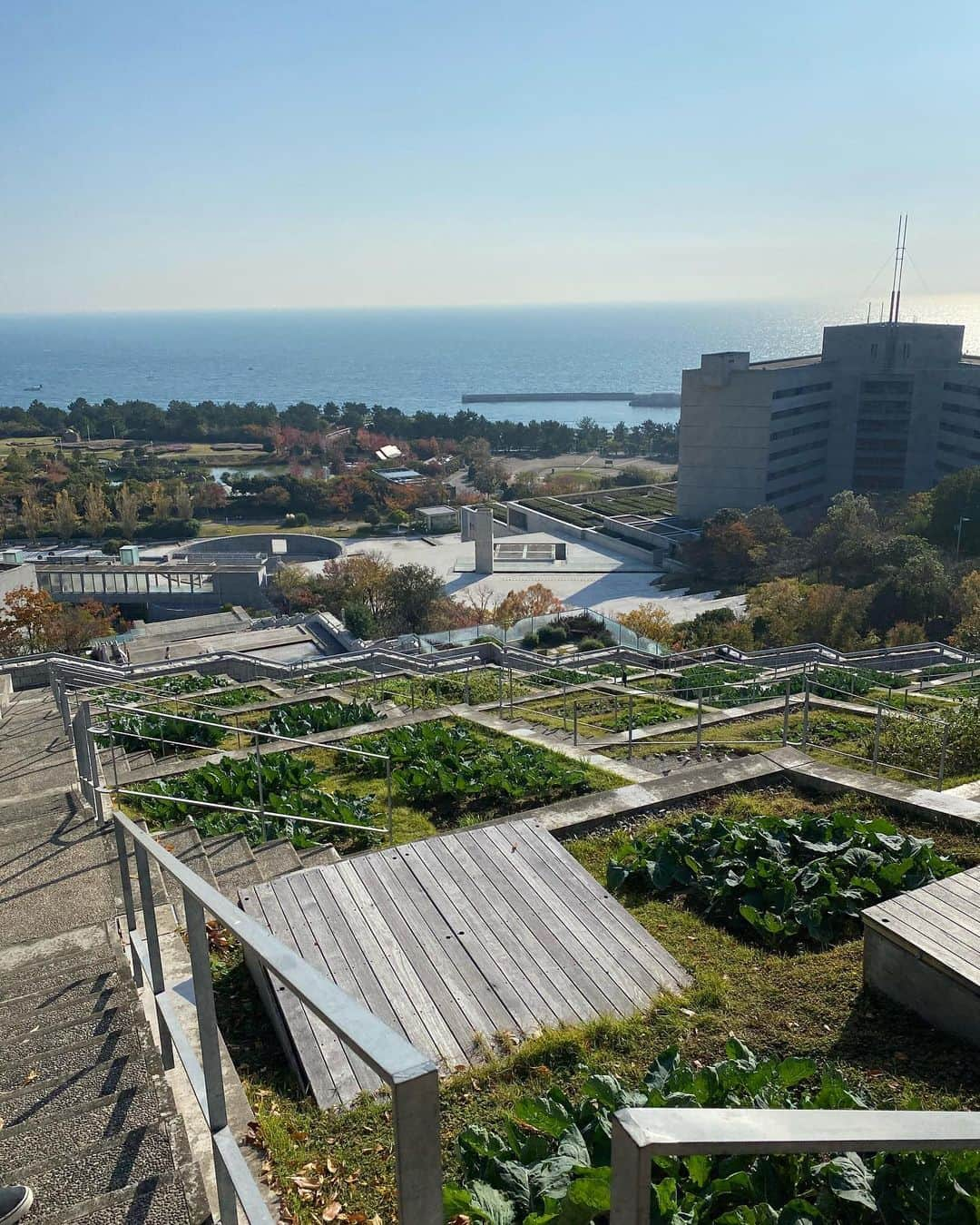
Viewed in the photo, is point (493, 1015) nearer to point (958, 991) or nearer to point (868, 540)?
point (958, 991)

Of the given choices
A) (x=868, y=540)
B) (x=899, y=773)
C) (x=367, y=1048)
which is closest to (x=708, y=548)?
(x=868, y=540)

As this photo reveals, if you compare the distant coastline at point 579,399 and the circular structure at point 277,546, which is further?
the distant coastline at point 579,399

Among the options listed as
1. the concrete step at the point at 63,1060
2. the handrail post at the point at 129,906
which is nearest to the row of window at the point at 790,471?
the handrail post at the point at 129,906

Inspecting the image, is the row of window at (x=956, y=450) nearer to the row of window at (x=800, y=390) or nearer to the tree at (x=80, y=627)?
the row of window at (x=800, y=390)

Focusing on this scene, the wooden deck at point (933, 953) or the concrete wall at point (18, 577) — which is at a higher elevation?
the wooden deck at point (933, 953)

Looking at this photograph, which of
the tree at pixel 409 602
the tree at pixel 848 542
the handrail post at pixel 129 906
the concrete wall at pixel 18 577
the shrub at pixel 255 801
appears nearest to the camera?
the handrail post at pixel 129 906

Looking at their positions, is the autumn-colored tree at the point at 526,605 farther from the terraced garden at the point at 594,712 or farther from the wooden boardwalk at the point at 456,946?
the wooden boardwalk at the point at 456,946

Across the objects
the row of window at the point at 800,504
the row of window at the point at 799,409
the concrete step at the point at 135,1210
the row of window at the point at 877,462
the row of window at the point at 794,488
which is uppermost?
the row of window at the point at 799,409

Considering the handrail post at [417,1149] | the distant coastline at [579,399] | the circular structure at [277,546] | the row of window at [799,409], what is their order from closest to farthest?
the handrail post at [417,1149] → the circular structure at [277,546] → the row of window at [799,409] → the distant coastline at [579,399]
